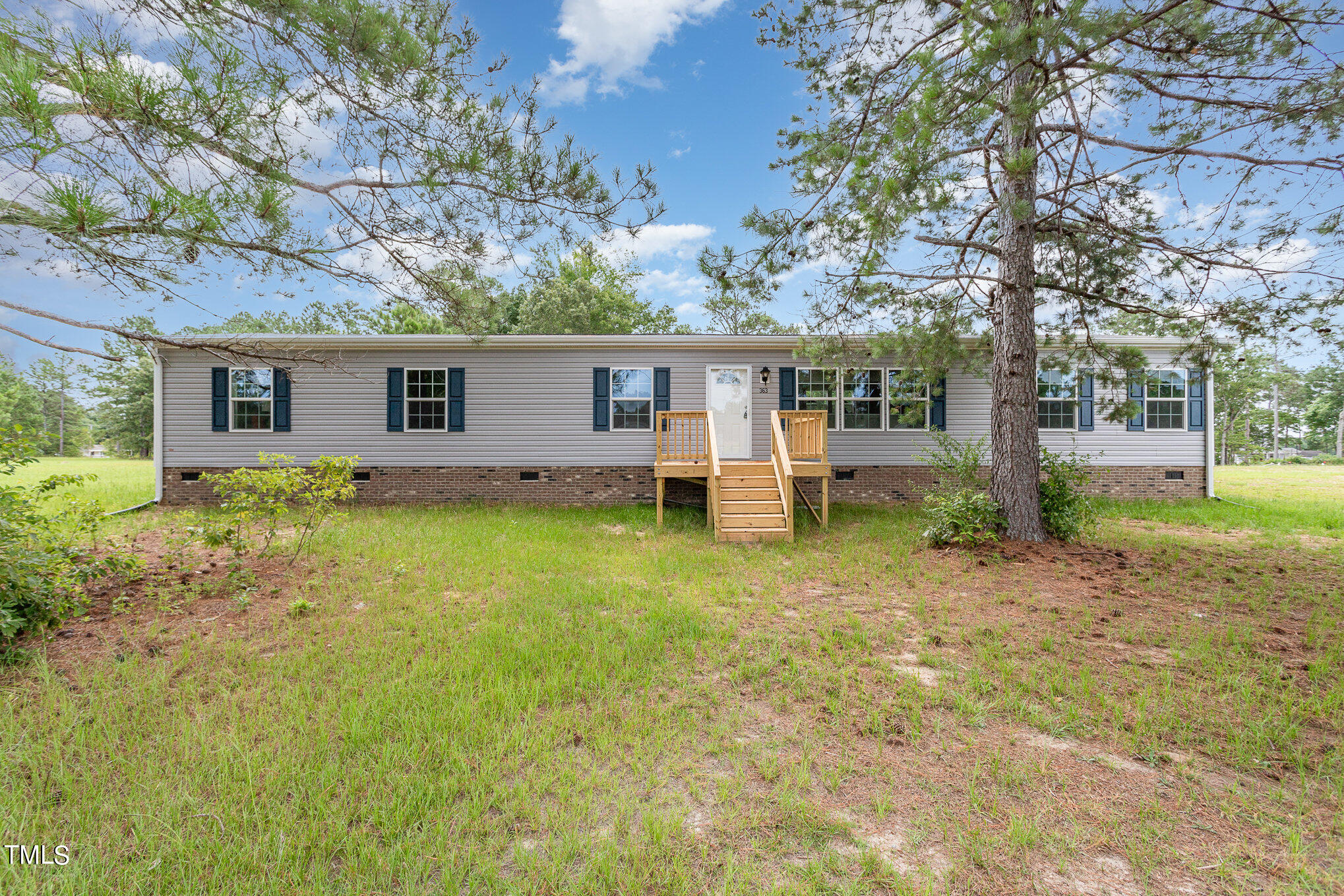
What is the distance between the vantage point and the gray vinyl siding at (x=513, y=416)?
31.3 feet

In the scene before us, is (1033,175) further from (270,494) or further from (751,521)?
(270,494)

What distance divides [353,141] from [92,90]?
1511mm

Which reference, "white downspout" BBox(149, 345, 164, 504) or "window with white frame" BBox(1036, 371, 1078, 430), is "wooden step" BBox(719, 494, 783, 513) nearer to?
"window with white frame" BBox(1036, 371, 1078, 430)

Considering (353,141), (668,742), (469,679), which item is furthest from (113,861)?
(353,141)

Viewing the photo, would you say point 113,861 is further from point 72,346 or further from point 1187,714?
point 1187,714

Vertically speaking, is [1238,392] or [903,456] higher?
[1238,392]

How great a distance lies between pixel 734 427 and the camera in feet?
31.9

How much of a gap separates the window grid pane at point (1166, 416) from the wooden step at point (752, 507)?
8.69m

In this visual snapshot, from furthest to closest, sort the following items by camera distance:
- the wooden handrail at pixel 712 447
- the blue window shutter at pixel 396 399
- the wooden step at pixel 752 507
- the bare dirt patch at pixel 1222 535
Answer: the blue window shutter at pixel 396 399 → the wooden handrail at pixel 712 447 → the wooden step at pixel 752 507 → the bare dirt patch at pixel 1222 535

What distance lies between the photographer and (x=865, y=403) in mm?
9922

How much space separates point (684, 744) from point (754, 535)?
4.58 metres

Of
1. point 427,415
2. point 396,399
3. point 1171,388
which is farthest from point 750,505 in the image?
point 1171,388

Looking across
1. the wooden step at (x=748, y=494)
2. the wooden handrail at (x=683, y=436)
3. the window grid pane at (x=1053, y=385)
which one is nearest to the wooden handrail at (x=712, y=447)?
the wooden handrail at (x=683, y=436)

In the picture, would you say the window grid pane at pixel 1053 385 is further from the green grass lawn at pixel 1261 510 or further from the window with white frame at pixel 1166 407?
the green grass lawn at pixel 1261 510
